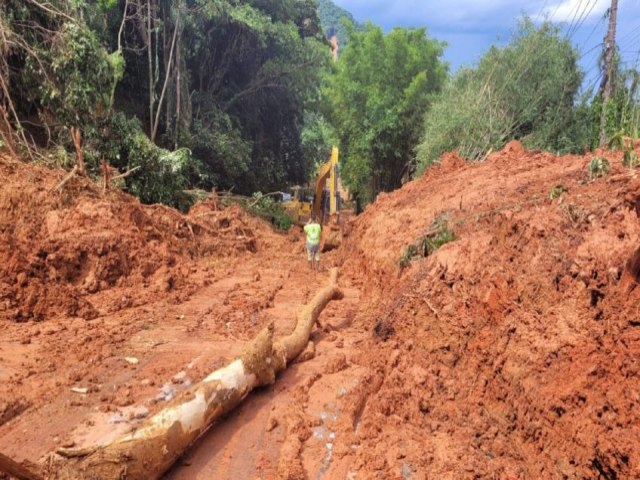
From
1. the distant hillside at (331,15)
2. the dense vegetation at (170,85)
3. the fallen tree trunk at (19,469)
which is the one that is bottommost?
the fallen tree trunk at (19,469)

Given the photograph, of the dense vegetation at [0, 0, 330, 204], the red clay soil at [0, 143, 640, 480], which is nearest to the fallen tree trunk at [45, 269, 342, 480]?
the red clay soil at [0, 143, 640, 480]

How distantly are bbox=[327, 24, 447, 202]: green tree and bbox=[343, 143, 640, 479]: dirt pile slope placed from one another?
19.7m

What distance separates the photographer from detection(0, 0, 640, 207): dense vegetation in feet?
44.2

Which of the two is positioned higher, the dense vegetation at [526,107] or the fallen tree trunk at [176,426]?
the dense vegetation at [526,107]

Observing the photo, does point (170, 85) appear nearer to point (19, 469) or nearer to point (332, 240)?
point (332, 240)

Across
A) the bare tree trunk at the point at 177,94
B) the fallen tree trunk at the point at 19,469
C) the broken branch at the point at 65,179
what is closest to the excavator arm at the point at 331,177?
the bare tree trunk at the point at 177,94

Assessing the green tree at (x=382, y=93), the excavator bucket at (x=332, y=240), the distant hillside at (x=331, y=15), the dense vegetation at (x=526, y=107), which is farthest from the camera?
the distant hillside at (x=331, y=15)

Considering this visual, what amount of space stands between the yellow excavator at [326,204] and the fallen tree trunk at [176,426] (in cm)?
1176

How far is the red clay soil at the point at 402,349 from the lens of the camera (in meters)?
4.41

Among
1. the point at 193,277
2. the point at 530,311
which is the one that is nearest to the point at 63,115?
the point at 193,277

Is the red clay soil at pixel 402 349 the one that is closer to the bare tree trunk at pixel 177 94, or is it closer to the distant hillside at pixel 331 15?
the bare tree trunk at pixel 177 94

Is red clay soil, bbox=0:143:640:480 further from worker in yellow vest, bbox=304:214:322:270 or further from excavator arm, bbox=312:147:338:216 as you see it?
excavator arm, bbox=312:147:338:216

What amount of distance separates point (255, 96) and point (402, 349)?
73.3ft

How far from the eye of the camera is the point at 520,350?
5004 mm
